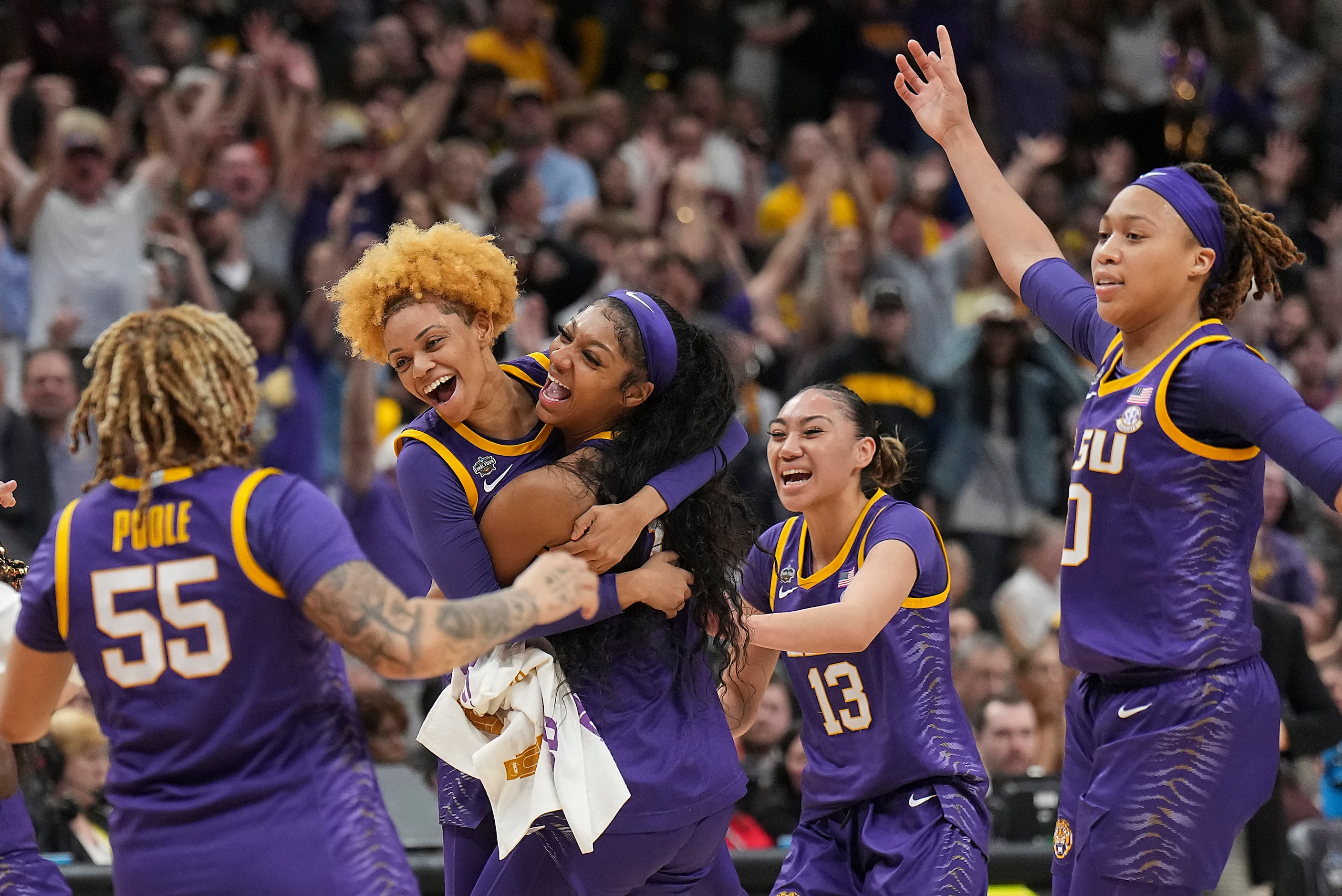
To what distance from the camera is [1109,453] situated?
368 cm

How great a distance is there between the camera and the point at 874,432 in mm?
4363

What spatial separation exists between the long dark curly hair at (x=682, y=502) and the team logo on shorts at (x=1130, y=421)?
2.89ft

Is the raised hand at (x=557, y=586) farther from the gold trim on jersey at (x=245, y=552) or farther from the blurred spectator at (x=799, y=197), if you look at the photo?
the blurred spectator at (x=799, y=197)

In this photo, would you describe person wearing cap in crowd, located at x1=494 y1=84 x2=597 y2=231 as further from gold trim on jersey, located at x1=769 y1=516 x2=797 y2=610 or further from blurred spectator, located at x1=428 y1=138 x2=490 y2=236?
gold trim on jersey, located at x1=769 y1=516 x2=797 y2=610

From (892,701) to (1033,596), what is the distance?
434 cm

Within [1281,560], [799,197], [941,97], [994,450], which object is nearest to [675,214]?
[799,197]

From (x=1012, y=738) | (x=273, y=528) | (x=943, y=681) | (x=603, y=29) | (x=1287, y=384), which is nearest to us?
(x=273, y=528)

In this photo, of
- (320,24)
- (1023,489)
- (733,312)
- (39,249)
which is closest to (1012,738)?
(1023,489)

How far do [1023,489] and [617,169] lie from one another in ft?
9.52

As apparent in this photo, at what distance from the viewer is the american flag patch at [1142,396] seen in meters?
3.62

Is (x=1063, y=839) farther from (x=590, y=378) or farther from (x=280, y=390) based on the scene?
(x=280, y=390)

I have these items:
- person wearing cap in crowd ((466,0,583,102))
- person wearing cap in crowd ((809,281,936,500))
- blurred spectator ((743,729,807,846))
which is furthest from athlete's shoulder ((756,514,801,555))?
person wearing cap in crowd ((466,0,583,102))

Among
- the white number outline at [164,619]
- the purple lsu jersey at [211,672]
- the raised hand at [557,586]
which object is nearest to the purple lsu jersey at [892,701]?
the raised hand at [557,586]

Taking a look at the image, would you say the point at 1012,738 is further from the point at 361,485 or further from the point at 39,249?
the point at 39,249
